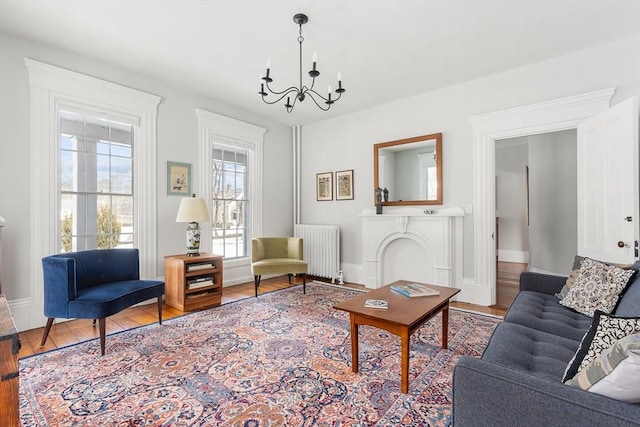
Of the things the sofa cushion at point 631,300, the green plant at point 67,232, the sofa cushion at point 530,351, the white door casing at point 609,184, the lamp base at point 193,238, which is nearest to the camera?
the sofa cushion at point 530,351

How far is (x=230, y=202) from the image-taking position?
4.89 meters

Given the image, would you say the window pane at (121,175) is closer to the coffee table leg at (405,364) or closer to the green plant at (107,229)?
the green plant at (107,229)

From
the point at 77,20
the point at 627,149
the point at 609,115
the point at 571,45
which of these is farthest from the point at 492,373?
the point at 77,20

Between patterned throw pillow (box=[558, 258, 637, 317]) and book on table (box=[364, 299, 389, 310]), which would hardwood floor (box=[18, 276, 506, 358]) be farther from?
book on table (box=[364, 299, 389, 310])

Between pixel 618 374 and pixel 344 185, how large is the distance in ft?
14.3

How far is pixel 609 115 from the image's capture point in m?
2.71

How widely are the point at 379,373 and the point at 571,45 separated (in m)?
3.62

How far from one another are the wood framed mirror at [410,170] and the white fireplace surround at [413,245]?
0.17 meters

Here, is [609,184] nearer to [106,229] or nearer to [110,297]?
[110,297]

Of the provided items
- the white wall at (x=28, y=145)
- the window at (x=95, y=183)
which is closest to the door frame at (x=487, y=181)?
the white wall at (x=28, y=145)

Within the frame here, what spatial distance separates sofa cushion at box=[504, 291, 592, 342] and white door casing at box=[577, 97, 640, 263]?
80 cm

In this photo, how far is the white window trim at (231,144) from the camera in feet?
14.4

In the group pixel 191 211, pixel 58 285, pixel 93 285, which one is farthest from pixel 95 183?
pixel 58 285

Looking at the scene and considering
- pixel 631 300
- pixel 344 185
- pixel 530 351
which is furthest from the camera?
pixel 344 185
